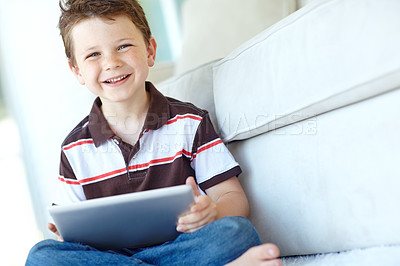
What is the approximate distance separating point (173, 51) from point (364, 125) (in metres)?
2.52

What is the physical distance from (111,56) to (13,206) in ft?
4.22

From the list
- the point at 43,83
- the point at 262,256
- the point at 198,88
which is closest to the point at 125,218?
the point at 262,256

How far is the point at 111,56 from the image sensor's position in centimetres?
99

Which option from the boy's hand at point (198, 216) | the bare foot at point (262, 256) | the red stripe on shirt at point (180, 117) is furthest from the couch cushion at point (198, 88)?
the bare foot at point (262, 256)

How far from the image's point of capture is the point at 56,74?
1.55 m

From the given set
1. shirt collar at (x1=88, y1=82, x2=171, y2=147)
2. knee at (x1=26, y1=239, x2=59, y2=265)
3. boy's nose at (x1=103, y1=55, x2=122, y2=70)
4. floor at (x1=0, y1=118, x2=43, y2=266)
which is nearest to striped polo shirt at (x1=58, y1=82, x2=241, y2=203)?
shirt collar at (x1=88, y1=82, x2=171, y2=147)

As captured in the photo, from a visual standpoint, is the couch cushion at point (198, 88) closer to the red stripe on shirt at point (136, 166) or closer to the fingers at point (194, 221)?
the red stripe on shirt at point (136, 166)

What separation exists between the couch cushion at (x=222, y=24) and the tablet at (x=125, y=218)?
3.07 feet

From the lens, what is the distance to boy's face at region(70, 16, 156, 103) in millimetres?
995

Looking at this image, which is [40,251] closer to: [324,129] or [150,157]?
A: [150,157]

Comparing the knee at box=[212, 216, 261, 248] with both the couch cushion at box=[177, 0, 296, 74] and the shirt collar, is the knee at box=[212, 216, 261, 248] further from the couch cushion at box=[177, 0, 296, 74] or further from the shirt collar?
the couch cushion at box=[177, 0, 296, 74]

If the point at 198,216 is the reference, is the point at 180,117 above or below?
above

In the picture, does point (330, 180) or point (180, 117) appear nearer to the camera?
point (330, 180)

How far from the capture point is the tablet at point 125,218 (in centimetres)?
69
